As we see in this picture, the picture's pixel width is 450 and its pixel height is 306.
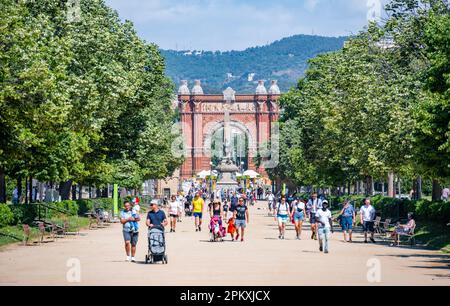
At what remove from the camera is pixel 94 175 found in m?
61.1

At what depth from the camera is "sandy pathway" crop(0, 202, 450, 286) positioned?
912 inches

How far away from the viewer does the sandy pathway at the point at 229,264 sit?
2316cm

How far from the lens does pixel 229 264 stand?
91.0ft

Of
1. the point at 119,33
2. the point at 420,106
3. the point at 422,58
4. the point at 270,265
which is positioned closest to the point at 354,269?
the point at 270,265

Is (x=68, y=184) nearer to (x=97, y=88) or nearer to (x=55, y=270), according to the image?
(x=97, y=88)

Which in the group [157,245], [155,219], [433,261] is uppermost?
[155,219]

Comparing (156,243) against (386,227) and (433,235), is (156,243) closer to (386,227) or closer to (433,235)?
(433,235)

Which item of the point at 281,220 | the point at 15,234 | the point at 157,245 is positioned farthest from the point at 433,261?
the point at 15,234

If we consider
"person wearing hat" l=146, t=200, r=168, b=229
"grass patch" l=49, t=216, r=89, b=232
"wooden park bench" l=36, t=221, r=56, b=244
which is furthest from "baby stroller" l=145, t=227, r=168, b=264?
"grass patch" l=49, t=216, r=89, b=232

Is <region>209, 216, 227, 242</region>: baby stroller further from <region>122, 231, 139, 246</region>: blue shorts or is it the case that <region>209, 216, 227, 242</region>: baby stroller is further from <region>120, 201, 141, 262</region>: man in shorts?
<region>122, 231, 139, 246</region>: blue shorts

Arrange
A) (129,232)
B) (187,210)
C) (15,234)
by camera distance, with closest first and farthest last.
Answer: (129,232)
(15,234)
(187,210)

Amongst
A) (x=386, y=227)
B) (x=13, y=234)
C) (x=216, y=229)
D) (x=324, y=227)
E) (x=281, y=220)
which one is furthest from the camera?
(x=386, y=227)

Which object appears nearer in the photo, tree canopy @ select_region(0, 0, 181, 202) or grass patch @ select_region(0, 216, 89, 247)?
tree canopy @ select_region(0, 0, 181, 202)

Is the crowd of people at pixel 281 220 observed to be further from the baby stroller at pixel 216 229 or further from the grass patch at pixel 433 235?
the grass patch at pixel 433 235
